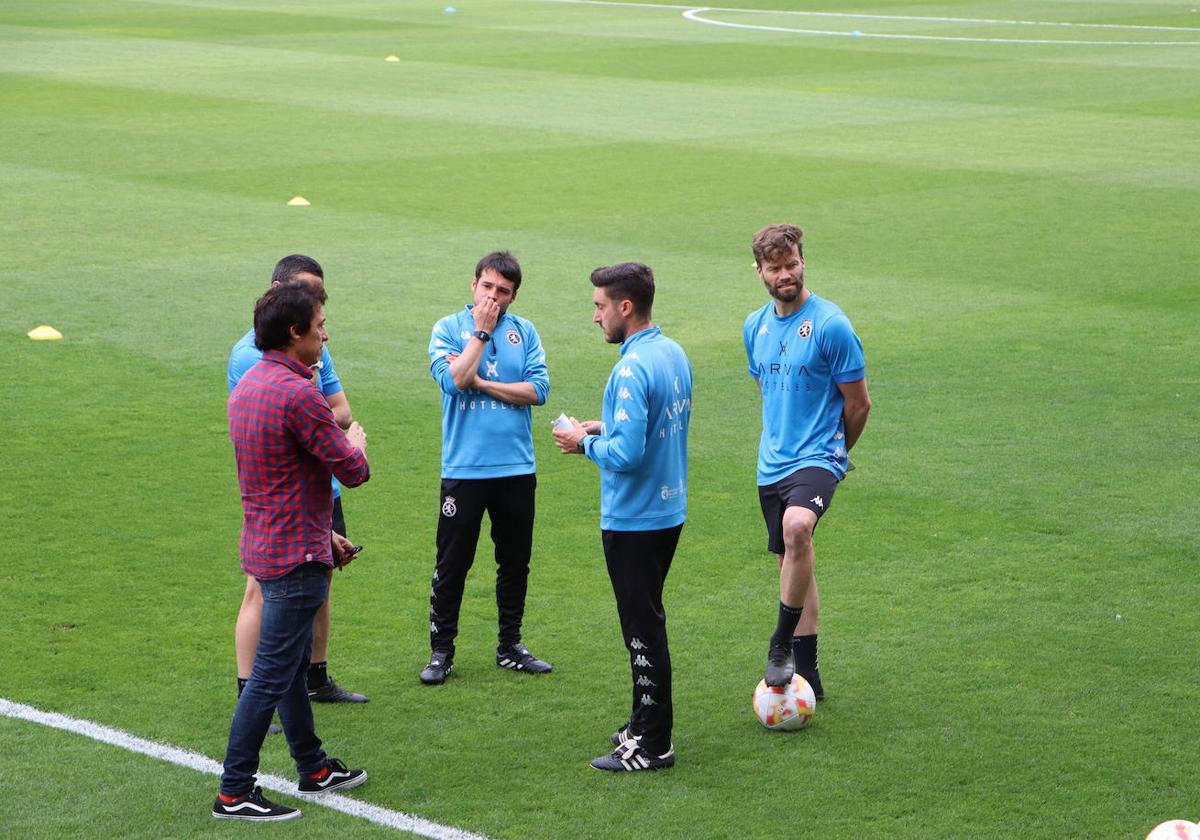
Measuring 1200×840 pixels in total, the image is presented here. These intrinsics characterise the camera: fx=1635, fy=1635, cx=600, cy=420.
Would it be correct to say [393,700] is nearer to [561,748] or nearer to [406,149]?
[561,748]

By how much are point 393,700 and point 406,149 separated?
20143 mm

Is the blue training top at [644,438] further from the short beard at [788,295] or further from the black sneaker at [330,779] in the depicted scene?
the black sneaker at [330,779]

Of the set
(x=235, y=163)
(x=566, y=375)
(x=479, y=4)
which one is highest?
(x=479, y=4)

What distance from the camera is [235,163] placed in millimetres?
25547

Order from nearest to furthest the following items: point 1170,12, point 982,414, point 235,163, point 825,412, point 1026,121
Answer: point 825,412
point 982,414
point 235,163
point 1026,121
point 1170,12

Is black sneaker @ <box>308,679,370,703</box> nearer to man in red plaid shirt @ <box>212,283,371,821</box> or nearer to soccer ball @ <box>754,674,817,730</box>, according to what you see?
man in red plaid shirt @ <box>212,283,371,821</box>

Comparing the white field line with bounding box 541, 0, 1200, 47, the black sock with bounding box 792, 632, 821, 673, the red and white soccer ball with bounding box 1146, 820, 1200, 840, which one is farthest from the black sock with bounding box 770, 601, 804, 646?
the white field line with bounding box 541, 0, 1200, 47

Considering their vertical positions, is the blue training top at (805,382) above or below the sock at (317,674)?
above

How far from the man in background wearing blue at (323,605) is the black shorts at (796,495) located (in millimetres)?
2042

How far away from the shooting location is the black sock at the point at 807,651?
7.91 meters

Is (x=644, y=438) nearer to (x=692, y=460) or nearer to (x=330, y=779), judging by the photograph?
(x=330, y=779)

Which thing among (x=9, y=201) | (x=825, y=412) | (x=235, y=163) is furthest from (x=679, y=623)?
(x=235, y=163)

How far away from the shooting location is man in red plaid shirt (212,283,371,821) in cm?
639

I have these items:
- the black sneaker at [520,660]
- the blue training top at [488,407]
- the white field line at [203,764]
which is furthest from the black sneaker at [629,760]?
the blue training top at [488,407]
